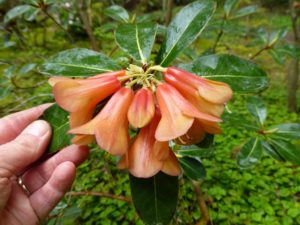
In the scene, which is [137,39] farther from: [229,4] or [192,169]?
[229,4]

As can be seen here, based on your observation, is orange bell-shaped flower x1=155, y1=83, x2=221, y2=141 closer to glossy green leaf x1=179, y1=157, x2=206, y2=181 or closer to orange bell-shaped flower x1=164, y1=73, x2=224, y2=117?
orange bell-shaped flower x1=164, y1=73, x2=224, y2=117

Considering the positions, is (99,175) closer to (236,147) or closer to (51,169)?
(236,147)

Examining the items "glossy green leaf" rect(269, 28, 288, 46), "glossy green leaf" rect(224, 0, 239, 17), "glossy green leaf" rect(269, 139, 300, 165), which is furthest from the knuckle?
"glossy green leaf" rect(269, 28, 288, 46)

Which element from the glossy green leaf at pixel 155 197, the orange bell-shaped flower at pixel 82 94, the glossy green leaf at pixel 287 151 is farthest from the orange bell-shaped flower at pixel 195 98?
the glossy green leaf at pixel 287 151

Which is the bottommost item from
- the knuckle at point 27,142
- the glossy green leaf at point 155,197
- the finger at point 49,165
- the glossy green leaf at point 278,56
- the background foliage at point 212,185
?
the background foliage at point 212,185

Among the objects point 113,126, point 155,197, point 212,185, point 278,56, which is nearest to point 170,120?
point 113,126

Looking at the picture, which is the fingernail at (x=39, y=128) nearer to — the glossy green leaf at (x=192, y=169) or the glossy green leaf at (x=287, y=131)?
the glossy green leaf at (x=192, y=169)
